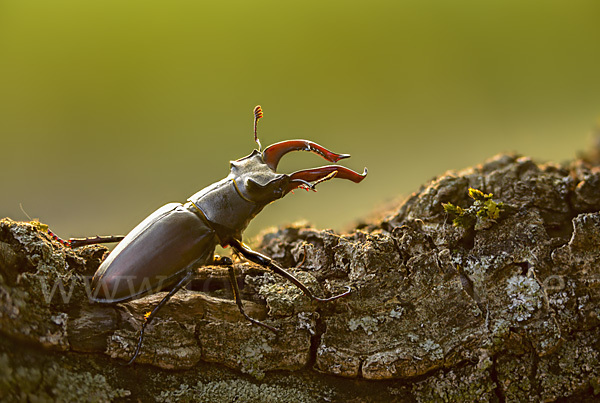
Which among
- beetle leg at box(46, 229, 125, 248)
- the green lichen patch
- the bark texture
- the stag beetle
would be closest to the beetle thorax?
the stag beetle

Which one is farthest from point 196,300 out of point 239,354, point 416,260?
point 416,260

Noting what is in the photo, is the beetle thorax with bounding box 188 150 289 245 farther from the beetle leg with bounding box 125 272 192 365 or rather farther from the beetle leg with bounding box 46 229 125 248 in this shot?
the beetle leg with bounding box 46 229 125 248

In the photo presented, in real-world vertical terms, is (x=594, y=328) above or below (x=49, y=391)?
above

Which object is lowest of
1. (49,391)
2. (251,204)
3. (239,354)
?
(49,391)

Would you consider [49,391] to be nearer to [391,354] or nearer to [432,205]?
[391,354]

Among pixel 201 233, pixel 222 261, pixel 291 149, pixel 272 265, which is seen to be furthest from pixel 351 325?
pixel 291 149

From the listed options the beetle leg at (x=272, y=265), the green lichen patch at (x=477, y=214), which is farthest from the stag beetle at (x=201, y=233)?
the green lichen patch at (x=477, y=214)

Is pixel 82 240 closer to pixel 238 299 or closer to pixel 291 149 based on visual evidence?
pixel 238 299
